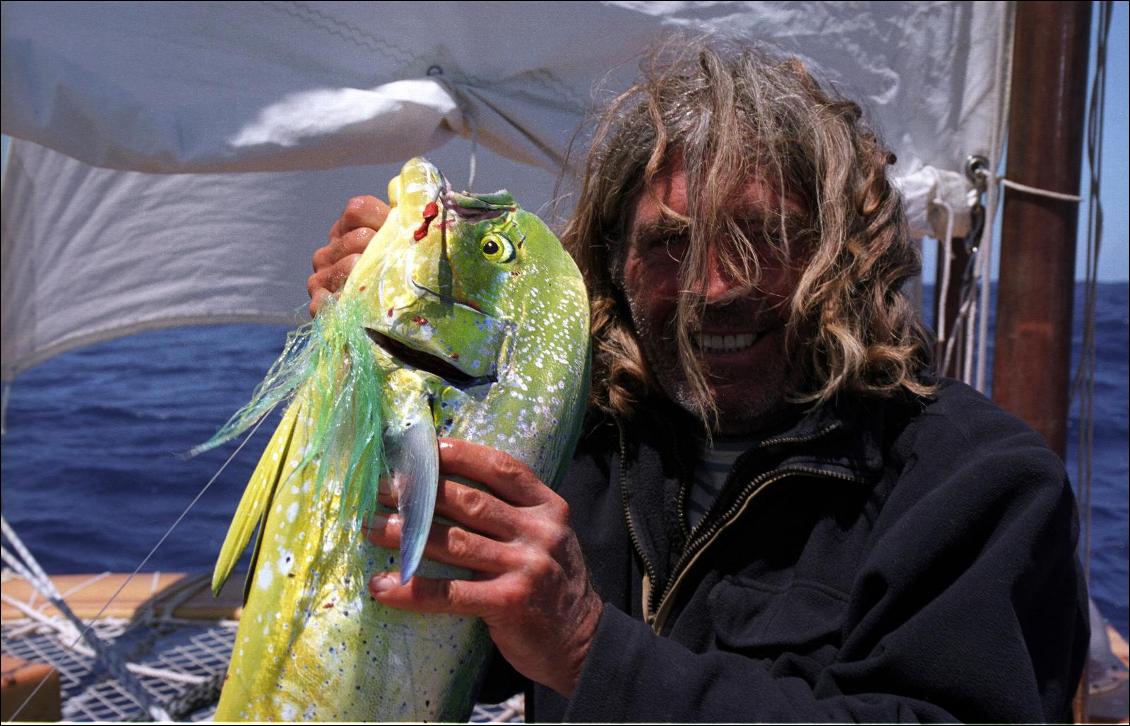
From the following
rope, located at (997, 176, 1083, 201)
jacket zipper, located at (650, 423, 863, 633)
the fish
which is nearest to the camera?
the fish

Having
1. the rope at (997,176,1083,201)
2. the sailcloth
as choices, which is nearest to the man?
the sailcloth

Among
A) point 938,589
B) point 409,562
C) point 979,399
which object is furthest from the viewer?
point 979,399

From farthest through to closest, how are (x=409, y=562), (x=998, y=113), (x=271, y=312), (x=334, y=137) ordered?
(x=271, y=312)
(x=998, y=113)
(x=334, y=137)
(x=409, y=562)

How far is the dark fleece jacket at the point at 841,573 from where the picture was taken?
57.0 inches

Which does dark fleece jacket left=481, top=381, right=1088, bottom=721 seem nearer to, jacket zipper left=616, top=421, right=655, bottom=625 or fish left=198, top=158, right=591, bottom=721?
jacket zipper left=616, top=421, right=655, bottom=625

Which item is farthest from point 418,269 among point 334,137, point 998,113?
point 998,113

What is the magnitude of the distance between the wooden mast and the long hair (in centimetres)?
146

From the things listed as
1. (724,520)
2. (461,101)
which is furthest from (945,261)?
(724,520)

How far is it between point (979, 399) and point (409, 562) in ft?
3.95

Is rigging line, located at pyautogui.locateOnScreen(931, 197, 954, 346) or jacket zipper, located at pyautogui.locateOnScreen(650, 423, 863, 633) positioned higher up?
rigging line, located at pyautogui.locateOnScreen(931, 197, 954, 346)

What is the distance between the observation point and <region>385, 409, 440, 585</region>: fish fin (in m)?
1.25

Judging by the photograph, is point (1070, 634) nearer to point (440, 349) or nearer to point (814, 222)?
point (814, 222)

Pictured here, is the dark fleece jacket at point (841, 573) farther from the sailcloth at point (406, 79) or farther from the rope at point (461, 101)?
the rope at point (461, 101)

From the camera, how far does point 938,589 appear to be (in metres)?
1.61
